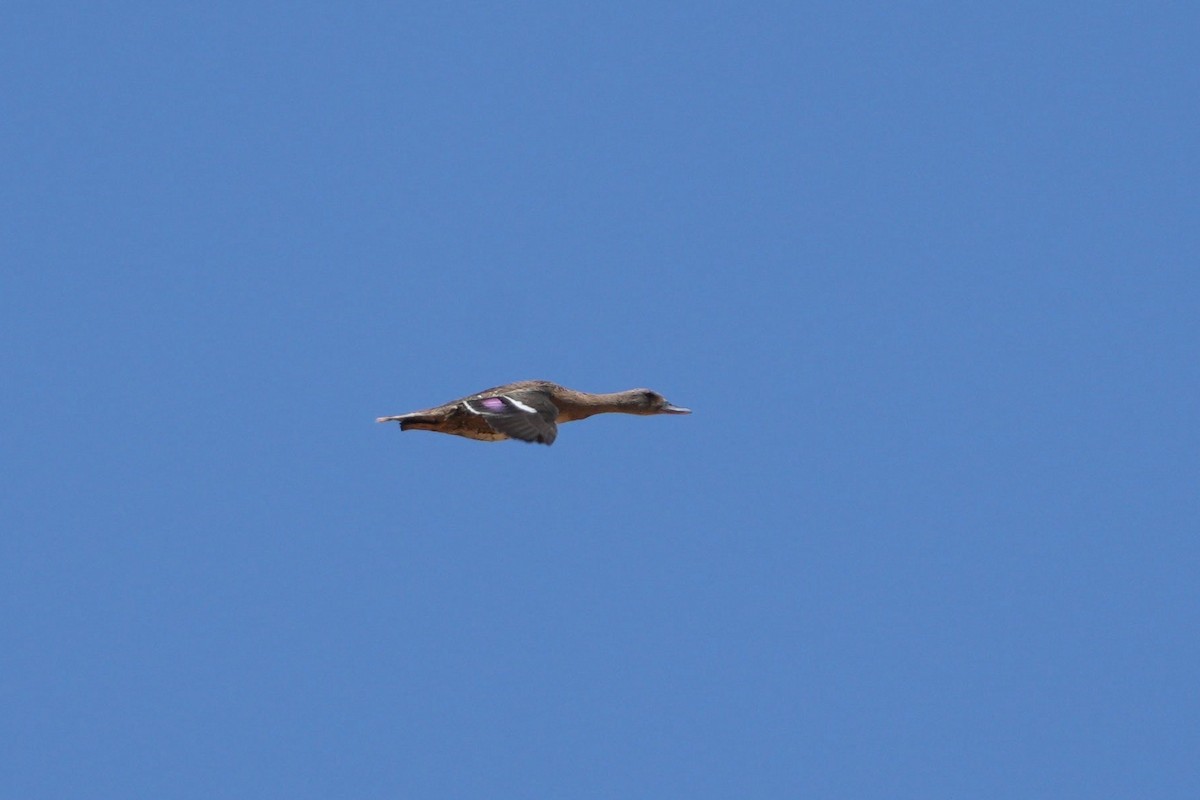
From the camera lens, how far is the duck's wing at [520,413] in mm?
26828

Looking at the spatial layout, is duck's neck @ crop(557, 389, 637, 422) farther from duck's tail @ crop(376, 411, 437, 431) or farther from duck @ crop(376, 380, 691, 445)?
duck's tail @ crop(376, 411, 437, 431)

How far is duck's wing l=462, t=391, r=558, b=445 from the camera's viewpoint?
26828 millimetres

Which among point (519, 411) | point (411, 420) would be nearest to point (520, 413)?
point (519, 411)

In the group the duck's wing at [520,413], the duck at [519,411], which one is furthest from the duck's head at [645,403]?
the duck's wing at [520,413]

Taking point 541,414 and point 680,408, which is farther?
point 680,408

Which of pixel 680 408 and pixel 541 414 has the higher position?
pixel 680 408

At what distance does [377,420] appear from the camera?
29.9 meters

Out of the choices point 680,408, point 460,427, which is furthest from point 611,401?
point 460,427

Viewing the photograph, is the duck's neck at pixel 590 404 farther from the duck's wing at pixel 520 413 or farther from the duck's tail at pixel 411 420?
the duck's tail at pixel 411 420

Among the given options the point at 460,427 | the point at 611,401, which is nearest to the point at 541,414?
the point at 460,427

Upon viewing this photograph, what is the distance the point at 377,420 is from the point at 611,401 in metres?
4.26

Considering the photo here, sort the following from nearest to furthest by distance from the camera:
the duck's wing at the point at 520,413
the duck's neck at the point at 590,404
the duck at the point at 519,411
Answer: the duck's wing at the point at 520,413 → the duck at the point at 519,411 → the duck's neck at the point at 590,404

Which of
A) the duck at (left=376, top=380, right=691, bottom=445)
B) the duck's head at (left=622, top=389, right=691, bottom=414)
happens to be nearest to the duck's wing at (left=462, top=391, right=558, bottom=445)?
the duck at (left=376, top=380, right=691, bottom=445)

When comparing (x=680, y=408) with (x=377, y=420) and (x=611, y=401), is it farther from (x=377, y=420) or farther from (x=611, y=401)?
(x=377, y=420)
